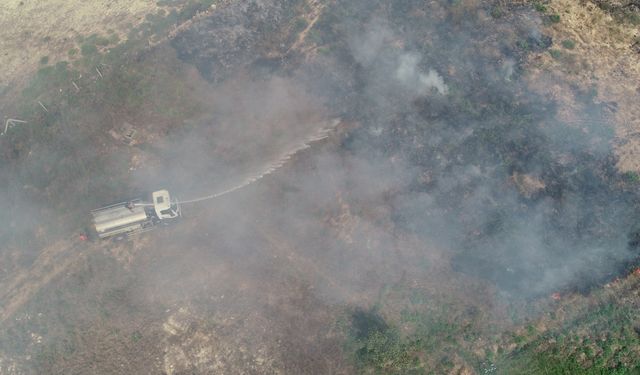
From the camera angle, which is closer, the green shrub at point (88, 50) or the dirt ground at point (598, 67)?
the dirt ground at point (598, 67)

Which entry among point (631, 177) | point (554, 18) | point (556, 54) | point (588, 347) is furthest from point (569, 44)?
point (588, 347)

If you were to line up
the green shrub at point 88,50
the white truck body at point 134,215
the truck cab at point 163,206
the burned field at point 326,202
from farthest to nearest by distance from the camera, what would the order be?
the green shrub at point 88,50 < the truck cab at point 163,206 < the white truck body at point 134,215 < the burned field at point 326,202

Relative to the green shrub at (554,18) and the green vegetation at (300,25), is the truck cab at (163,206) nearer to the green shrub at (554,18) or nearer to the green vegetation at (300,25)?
the green vegetation at (300,25)

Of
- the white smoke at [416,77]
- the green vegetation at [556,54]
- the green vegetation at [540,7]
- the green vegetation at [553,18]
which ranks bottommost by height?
the white smoke at [416,77]

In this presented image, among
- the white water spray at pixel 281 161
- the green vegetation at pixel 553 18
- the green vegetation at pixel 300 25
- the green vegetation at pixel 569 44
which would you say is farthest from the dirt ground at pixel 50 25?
the green vegetation at pixel 569 44

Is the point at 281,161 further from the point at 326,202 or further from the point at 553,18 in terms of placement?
the point at 553,18

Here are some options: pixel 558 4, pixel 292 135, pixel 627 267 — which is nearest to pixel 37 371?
pixel 292 135
